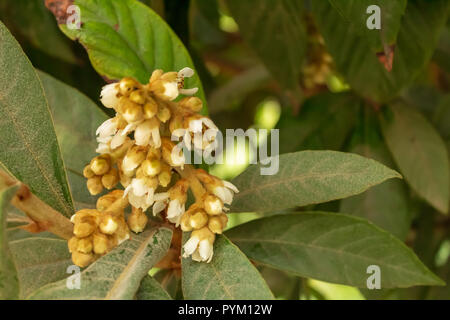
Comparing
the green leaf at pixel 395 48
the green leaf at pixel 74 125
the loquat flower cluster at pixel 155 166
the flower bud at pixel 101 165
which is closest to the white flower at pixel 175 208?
the loquat flower cluster at pixel 155 166

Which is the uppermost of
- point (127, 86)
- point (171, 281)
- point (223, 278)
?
point (127, 86)

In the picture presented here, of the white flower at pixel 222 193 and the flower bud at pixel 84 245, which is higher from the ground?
the white flower at pixel 222 193

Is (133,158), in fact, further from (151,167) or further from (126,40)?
(126,40)

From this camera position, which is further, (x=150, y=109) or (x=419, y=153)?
(x=419, y=153)

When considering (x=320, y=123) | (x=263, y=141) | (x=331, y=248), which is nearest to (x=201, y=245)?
(x=331, y=248)

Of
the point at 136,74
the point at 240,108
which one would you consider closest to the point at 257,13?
the point at 136,74

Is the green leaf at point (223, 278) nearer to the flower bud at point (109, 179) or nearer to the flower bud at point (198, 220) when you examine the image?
the flower bud at point (198, 220)

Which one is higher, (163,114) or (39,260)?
(163,114)

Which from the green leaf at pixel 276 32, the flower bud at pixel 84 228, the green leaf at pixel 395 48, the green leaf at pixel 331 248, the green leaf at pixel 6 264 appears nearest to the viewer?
the green leaf at pixel 6 264
